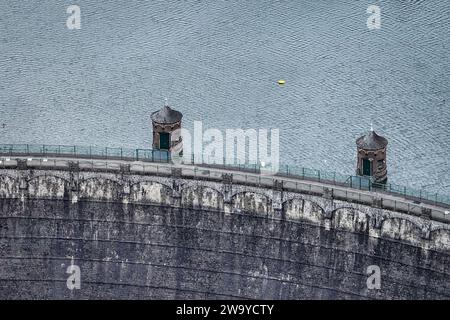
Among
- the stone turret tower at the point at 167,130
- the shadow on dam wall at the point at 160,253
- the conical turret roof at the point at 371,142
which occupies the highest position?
the stone turret tower at the point at 167,130

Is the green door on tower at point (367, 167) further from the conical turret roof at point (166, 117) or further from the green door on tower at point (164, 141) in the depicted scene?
the green door on tower at point (164, 141)

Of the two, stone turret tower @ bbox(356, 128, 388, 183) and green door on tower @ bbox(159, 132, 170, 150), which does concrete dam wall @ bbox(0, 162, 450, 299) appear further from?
stone turret tower @ bbox(356, 128, 388, 183)

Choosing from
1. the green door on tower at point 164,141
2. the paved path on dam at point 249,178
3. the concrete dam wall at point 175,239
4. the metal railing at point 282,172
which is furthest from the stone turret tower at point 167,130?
the concrete dam wall at point 175,239

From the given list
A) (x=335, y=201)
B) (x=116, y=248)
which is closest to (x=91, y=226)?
(x=116, y=248)

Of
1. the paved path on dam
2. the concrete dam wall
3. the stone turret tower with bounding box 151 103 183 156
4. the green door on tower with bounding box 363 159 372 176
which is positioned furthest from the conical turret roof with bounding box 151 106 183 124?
the green door on tower with bounding box 363 159 372 176

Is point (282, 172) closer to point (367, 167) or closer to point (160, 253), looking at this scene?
point (367, 167)
